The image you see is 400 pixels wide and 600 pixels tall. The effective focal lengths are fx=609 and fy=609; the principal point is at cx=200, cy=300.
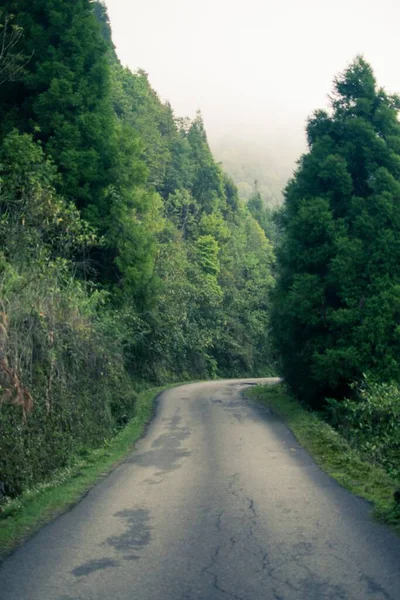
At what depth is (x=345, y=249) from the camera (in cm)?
A: 2052

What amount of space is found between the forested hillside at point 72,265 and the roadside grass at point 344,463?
5507 millimetres

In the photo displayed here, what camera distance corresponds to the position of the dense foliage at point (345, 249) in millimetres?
19703

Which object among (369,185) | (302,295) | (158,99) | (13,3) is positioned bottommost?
(302,295)

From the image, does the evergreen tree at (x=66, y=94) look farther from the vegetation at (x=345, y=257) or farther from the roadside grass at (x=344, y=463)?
the roadside grass at (x=344, y=463)

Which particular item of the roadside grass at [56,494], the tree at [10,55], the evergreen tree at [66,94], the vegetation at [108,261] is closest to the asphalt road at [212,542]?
the roadside grass at [56,494]

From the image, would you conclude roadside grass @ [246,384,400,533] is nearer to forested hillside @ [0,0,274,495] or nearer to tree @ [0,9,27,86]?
forested hillside @ [0,0,274,495]

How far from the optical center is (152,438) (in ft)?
55.1

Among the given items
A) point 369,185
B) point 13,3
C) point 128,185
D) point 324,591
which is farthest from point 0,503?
point 13,3

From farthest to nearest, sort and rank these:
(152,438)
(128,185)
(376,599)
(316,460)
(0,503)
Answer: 1. (128,185)
2. (152,438)
3. (316,460)
4. (0,503)
5. (376,599)

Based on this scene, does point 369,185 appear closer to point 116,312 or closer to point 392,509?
point 116,312

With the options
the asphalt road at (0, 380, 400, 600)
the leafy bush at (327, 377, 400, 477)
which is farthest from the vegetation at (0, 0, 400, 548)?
the asphalt road at (0, 380, 400, 600)

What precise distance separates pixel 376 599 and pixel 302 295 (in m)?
16.1

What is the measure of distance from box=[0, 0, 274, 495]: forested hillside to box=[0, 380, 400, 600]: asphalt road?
2.56 meters

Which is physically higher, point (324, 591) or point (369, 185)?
point (369, 185)
